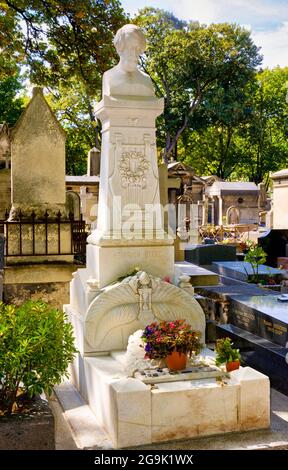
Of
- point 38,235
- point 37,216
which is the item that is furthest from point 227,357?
point 37,216

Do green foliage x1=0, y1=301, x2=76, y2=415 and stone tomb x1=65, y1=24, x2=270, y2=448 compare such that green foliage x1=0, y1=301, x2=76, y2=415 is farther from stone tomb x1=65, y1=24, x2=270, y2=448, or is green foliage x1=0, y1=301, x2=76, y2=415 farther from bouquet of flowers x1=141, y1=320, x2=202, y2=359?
bouquet of flowers x1=141, y1=320, x2=202, y2=359

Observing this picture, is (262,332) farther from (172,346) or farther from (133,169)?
(133,169)

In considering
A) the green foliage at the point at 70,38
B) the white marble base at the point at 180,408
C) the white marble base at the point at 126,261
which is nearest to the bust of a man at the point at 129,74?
the white marble base at the point at 126,261

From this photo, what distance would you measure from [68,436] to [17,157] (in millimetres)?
5151

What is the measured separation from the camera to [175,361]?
495 centimetres

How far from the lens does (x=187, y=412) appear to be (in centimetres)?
460

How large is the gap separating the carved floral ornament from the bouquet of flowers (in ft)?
6.08

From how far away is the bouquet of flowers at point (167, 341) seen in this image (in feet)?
16.2

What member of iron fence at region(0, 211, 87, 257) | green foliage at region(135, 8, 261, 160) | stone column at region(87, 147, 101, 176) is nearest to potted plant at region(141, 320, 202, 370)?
iron fence at region(0, 211, 87, 257)

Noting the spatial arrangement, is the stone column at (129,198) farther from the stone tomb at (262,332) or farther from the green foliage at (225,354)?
the green foliage at (225,354)

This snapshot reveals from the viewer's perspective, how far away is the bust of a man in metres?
6.19

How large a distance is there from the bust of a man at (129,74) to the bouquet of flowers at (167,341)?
9.05ft

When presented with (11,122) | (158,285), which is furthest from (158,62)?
(158,285)
